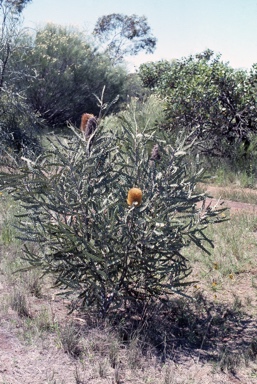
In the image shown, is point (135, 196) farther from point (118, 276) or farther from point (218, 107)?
point (218, 107)

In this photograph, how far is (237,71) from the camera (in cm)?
1123

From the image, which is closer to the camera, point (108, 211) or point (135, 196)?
point (135, 196)

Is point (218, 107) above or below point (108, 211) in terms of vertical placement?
above

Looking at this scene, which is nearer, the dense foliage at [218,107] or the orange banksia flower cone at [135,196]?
the orange banksia flower cone at [135,196]

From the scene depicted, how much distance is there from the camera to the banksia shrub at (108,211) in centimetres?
326

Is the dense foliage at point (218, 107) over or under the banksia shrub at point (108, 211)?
over

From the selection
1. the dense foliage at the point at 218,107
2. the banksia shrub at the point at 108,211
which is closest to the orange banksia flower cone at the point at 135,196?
the banksia shrub at the point at 108,211

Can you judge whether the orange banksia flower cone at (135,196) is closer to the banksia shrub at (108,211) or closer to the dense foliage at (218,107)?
the banksia shrub at (108,211)

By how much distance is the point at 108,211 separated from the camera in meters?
3.35

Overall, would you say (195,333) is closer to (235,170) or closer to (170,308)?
(170,308)

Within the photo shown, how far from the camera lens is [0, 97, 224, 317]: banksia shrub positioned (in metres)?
3.26

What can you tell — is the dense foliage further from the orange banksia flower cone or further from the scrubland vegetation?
the orange banksia flower cone

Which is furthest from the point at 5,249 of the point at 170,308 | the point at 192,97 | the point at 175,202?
the point at 192,97

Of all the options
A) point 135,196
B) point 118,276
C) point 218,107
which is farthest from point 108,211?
point 218,107
